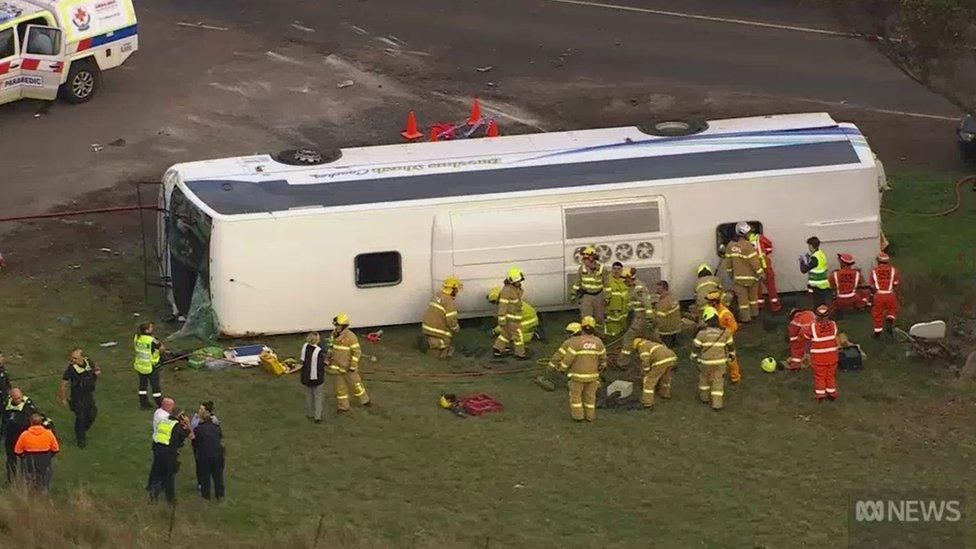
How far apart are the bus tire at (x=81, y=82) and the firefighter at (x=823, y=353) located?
55.6 ft

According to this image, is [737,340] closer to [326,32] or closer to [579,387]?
[579,387]

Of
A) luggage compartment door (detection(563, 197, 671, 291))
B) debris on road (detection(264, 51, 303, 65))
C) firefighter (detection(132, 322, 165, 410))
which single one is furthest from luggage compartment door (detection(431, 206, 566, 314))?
debris on road (detection(264, 51, 303, 65))

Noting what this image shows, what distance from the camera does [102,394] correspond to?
22.2 m

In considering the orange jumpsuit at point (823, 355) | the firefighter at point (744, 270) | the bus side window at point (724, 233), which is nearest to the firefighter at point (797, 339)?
the orange jumpsuit at point (823, 355)

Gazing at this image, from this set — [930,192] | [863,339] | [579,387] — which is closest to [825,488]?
[579,387]

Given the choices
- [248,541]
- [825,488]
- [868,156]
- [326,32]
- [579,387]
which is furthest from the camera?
[326,32]

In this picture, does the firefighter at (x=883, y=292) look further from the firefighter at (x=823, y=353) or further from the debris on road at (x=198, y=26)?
the debris on road at (x=198, y=26)

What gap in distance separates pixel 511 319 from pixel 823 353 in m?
4.25

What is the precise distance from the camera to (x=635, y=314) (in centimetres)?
2386

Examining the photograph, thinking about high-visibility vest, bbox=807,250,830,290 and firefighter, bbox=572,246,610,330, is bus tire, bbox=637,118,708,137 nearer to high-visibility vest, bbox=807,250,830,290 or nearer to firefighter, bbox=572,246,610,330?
firefighter, bbox=572,246,610,330

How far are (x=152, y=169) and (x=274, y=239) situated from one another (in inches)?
306

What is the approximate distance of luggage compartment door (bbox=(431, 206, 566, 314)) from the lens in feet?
79.7

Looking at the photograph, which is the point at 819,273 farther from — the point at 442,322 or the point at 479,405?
the point at 479,405

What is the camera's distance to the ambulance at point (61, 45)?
1273 inches
